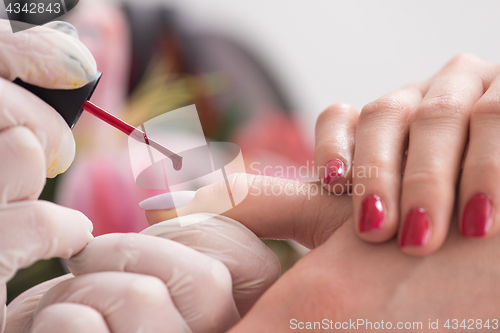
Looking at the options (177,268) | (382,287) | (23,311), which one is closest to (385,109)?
(382,287)

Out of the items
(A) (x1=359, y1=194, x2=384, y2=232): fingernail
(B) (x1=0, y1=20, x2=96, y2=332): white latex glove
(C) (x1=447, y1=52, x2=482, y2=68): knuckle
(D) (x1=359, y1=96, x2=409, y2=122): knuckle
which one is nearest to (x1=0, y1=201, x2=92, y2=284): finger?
(B) (x1=0, y1=20, x2=96, y2=332): white latex glove

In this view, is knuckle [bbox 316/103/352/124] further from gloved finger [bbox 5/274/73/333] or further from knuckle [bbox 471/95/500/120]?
gloved finger [bbox 5/274/73/333]

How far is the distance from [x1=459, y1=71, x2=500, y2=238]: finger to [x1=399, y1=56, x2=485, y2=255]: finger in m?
0.02

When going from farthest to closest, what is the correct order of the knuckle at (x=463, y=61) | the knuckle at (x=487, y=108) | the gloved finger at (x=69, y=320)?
the knuckle at (x=463, y=61)
the knuckle at (x=487, y=108)
the gloved finger at (x=69, y=320)

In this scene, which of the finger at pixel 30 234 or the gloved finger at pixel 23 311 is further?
the gloved finger at pixel 23 311

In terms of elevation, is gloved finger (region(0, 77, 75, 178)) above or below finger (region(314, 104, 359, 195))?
above

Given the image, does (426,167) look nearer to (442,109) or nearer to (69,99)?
(442,109)

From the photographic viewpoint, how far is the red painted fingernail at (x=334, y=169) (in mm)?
628

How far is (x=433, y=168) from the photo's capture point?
0.47m

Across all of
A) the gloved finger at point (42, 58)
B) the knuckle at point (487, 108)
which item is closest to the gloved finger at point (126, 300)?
the gloved finger at point (42, 58)

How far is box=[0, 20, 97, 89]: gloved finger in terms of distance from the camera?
0.43 metres

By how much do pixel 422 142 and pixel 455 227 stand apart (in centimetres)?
12

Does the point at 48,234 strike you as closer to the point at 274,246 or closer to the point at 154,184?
the point at 154,184

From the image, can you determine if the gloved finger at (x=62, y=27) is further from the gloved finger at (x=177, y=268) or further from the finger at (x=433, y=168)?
the finger at (x=433, y=168)
